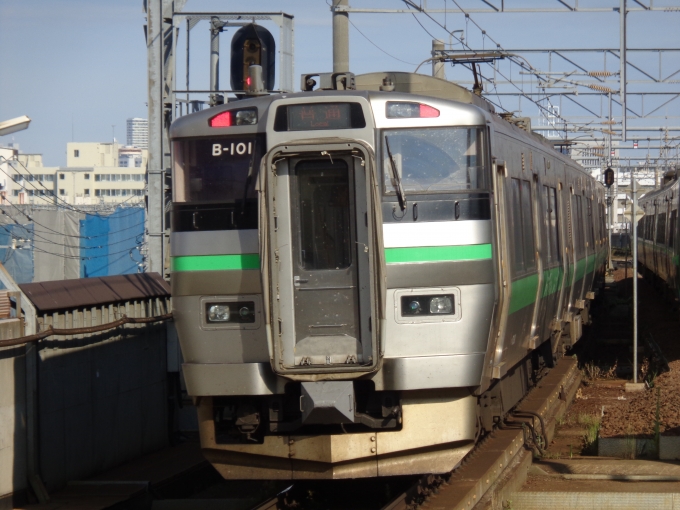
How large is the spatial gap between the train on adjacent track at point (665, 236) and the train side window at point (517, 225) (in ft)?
29.6

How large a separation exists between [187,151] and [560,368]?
8.67m

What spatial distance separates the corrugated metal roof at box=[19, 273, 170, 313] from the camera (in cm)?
909

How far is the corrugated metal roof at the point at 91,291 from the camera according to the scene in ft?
29.8

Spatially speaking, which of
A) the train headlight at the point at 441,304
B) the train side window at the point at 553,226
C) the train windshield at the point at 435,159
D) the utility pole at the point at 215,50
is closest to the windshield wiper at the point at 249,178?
the train windshield at the point at 435,159

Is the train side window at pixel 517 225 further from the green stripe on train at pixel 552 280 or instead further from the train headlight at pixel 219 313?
the train headlight at pixel 219 313

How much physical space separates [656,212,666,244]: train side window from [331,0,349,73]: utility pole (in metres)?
11.2

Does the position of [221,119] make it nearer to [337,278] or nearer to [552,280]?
[337,278]

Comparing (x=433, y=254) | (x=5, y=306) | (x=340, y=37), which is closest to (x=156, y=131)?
(x=340, y=37)

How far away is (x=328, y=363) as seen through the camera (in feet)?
21.9

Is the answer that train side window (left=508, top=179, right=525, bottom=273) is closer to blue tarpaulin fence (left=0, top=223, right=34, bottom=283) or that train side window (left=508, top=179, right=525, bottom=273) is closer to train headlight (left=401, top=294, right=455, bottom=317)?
train headlight (left=401, top=294, right=455, bottom=317)

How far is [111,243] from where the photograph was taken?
26.6 metres

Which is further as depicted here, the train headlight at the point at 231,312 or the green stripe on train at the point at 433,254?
the train headlight at the point at 231,312

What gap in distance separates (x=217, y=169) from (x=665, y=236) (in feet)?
54.2

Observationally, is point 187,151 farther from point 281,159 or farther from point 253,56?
point 253,56
